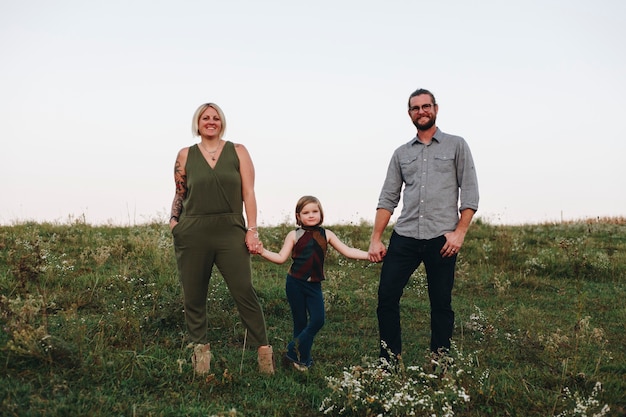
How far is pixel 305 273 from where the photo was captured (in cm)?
600

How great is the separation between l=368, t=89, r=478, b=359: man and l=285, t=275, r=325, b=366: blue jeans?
2.22 feet

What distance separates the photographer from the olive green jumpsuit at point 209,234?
216 inches


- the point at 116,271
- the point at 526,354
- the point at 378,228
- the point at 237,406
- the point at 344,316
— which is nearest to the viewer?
the point at 237,406

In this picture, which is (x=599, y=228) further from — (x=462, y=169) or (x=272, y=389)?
(x=272, y=389)

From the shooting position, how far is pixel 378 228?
627 cm

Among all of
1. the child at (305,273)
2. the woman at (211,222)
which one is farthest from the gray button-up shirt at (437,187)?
the woman at (211,222)

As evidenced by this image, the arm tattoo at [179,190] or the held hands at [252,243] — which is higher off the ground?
the arm tattoo at [179,190]

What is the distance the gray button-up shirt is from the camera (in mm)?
5828

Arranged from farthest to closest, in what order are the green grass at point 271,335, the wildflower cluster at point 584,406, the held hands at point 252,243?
the held hands at point 252,243 < the green grass at point 271,335 < the wildflower cluster at point 584,406

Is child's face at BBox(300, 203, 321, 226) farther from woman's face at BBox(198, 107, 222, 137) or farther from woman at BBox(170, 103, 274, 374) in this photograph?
woman's face at BBox(198, 107, 222, 137)

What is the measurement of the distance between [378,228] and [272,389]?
2.03 metres

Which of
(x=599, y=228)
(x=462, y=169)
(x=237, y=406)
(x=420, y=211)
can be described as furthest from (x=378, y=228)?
(x=599, y=228)

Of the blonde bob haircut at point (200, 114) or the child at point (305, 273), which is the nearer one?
the blonde bob haircut at point (200, 114)

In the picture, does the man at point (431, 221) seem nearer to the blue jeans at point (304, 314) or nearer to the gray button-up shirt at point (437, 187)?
the gray button-up shirt at point (437, 187)
